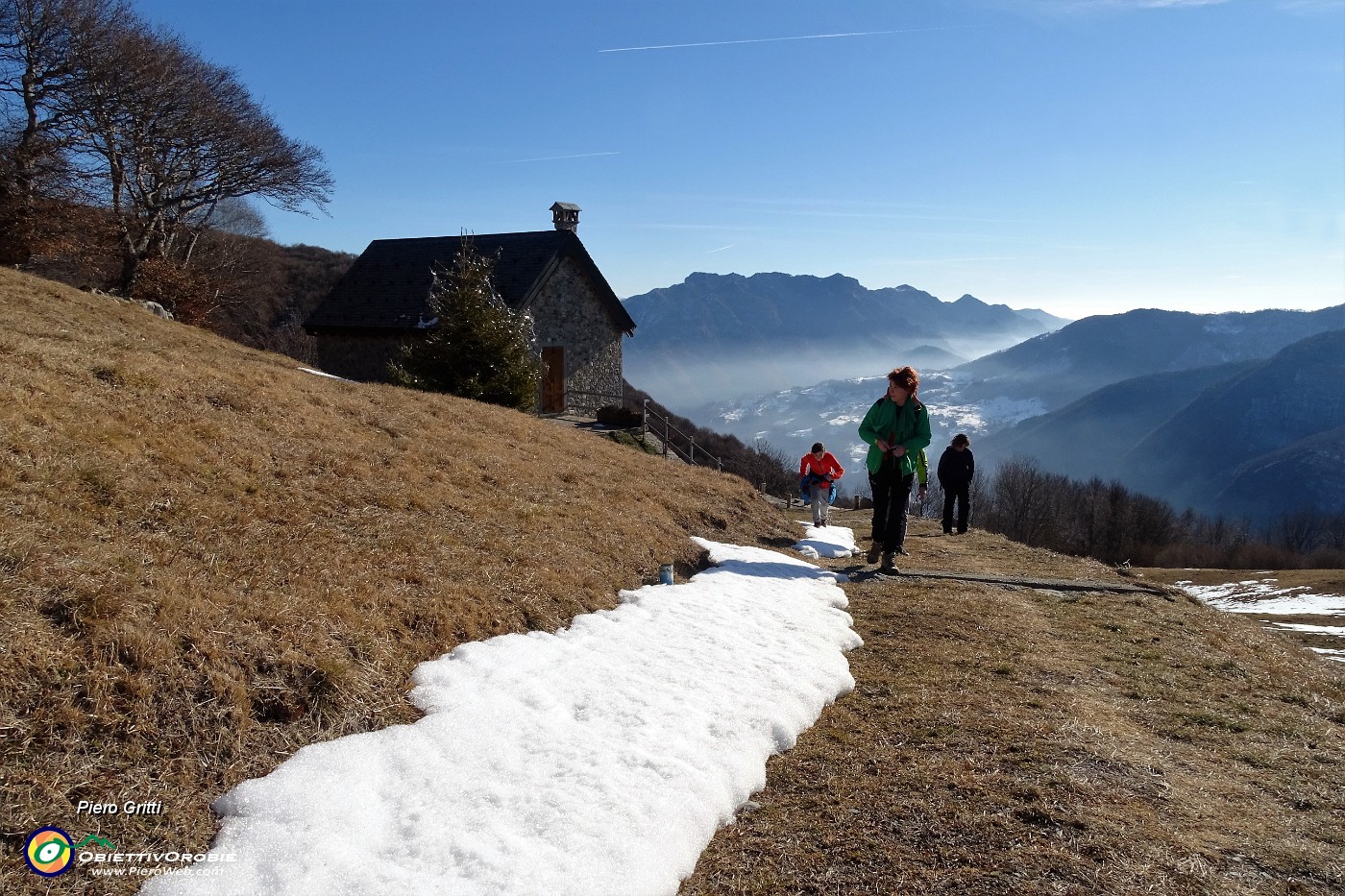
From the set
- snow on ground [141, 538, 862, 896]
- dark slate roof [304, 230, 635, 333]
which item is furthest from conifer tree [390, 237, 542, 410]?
snow on ground [141, 538, 862, 896]

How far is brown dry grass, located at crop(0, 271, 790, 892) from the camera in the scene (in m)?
3.18

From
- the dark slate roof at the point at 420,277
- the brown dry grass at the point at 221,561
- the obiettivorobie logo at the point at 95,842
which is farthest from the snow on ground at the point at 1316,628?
the dark slate roof at the point at 420,277

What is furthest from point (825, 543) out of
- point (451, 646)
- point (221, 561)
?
point (221, 561)

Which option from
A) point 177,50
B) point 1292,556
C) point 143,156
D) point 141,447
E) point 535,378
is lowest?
point 1292,556

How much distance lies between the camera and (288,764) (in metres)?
3.47

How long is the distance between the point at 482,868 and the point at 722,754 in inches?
62.3

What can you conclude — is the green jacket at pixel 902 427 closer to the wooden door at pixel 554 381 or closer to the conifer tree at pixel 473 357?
the conifer tree at pixel 473 357

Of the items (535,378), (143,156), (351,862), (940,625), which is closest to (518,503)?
(940,625)

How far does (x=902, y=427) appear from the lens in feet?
30.3

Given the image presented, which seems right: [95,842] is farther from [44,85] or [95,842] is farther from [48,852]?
[44,85]

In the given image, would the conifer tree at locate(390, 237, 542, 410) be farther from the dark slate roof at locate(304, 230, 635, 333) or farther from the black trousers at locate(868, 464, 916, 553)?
the black trousers at locate(868, 464, 916, 553)

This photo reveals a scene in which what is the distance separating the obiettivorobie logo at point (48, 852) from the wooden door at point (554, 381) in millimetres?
26191

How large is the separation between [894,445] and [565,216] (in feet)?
80.6

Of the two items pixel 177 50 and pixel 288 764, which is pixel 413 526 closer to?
pixel 288 764
